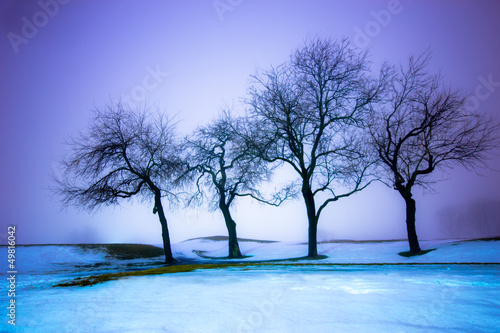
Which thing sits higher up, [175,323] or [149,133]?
[149,133]

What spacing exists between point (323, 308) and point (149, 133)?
19.1 meters

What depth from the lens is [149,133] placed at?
2028 centimetres

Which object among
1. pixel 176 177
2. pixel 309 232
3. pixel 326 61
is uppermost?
pixel 326 61

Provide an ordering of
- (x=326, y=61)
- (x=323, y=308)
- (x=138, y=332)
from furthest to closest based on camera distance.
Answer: (x=326, y=61) < (x=323, y=308) < (x=138, y=332)

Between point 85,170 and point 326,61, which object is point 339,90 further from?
point 85,170

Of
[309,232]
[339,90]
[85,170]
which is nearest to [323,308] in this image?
[309,232]

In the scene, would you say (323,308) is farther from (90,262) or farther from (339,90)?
(90,262)

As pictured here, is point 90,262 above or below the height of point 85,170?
below

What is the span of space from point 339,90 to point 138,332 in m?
16.8

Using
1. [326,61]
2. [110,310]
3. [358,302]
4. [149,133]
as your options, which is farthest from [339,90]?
[110,310]

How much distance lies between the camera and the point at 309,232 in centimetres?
1734

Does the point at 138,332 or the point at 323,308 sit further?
the point at 323,308

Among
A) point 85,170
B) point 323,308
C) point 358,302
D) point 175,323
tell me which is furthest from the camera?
point 85,170

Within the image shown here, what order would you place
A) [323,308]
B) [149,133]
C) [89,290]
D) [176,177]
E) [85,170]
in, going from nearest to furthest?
1. [323,308]
2. [89,290]
3. [85,170]
4. [149,133]
5. [176,177]
